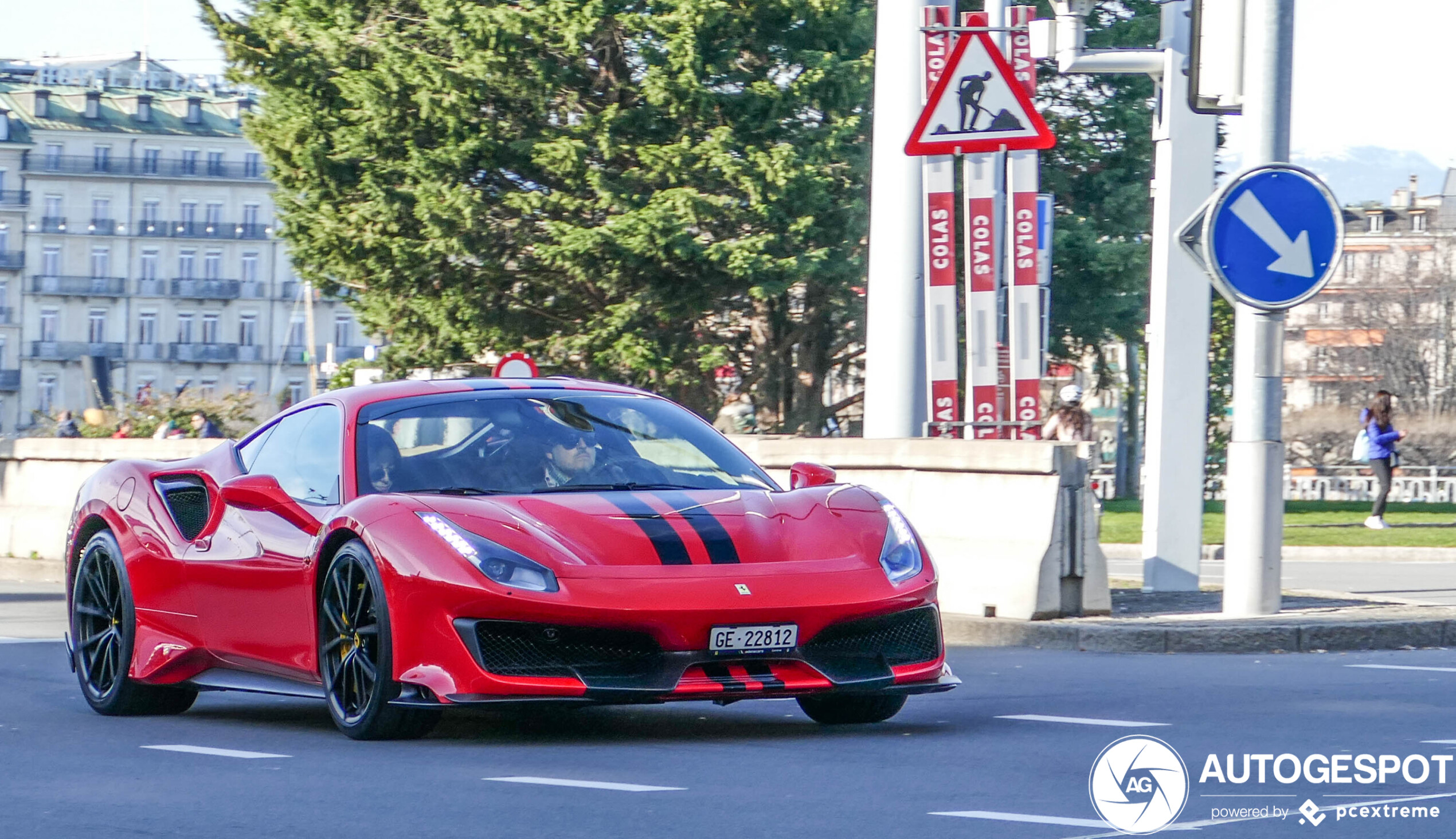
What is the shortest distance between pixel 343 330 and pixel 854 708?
113387mm

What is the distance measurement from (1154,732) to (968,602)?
5285 millimetres

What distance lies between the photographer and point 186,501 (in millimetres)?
8562

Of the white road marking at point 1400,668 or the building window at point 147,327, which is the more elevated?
the building window at point 147,327

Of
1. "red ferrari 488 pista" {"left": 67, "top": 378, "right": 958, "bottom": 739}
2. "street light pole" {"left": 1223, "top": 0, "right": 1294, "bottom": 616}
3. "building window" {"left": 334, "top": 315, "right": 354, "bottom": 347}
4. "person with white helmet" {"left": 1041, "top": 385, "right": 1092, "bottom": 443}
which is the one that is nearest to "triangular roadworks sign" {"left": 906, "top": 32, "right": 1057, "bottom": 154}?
"street light pole" {"left": 1223, "top": 0, "right": 1294, "bottom": 616}

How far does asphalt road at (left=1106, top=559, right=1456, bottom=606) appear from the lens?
16312mm

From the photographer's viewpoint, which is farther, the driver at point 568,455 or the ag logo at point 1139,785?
the driver at point 568,455

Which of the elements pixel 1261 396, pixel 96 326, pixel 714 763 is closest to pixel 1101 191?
pixel 1261 396

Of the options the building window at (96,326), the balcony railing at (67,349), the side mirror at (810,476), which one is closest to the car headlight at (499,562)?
the side mirror at (810,476)

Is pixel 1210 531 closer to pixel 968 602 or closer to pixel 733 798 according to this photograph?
pixel 968 602

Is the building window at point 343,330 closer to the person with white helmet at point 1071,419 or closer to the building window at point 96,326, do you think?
the building window at point 96,326

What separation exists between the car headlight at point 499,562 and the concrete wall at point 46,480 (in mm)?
12315

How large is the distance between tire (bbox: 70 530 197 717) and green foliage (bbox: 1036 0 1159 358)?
29.0 meters

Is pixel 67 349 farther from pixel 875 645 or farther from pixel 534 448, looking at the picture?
pixel 875 645

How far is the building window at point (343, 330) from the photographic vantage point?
118312mm
